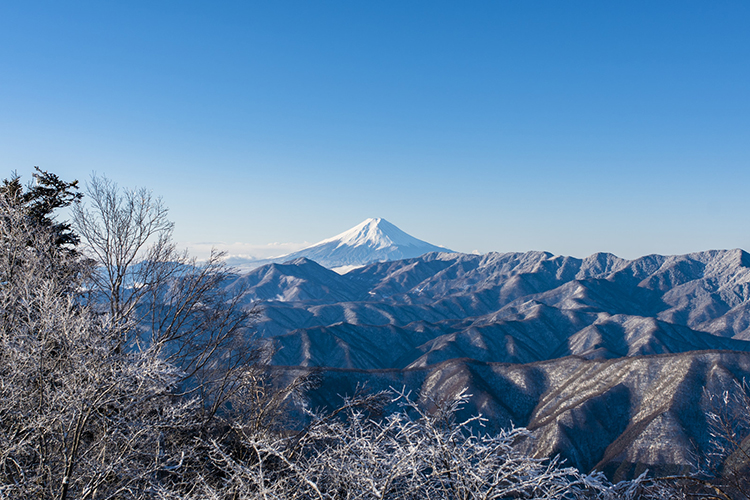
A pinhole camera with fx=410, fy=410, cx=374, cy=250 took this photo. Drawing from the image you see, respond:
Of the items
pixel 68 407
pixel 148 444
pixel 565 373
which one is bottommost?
pixel 565 373

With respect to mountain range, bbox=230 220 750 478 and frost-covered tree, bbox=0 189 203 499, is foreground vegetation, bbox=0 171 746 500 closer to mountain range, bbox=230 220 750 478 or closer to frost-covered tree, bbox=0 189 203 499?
frost-covered tree, bbox=0 189 203 499

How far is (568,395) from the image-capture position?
75500mm

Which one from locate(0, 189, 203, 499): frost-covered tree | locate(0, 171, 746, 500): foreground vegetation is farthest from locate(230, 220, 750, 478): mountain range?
locate(0, 189, 203, 499): frost-covered tree

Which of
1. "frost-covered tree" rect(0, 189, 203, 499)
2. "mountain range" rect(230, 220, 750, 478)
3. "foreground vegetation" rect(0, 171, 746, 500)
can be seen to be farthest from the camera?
"mountain range" rect(230, 220, 750, 478)

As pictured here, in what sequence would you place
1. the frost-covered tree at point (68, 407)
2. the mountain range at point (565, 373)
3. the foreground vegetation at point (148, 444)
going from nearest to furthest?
the foreground vegetation at point (148, 444) < the frost-covered tree at point (68, 407) < the mountain range at point (565, 373)

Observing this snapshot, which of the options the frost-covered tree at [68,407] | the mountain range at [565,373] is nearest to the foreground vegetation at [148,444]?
the frost-covered tree at [68,407]

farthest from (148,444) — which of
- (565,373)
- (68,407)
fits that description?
(565,373)

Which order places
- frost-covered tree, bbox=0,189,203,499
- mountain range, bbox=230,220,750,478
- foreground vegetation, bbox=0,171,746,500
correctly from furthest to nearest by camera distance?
mountain range, bbox=230,220,750,478, frost-covered tree, bbox=0,189,203,499, foreground vegetation, bbox=0,171,746,500

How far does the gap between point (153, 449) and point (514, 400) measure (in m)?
80.9

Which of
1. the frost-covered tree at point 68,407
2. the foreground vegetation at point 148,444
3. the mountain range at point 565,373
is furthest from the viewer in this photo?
the mountain range at point 565,373

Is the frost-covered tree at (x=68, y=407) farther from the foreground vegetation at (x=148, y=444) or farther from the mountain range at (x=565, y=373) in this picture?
the mountain range at (x=565, y=373)

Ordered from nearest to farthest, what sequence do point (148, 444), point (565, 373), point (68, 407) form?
1. point (68, 407)
2. point (148, 444)
3. point (565, 373)

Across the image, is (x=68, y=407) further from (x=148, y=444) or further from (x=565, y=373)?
(x=565, y=373)

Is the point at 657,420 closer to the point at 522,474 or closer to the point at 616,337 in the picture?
the point at 522,474
